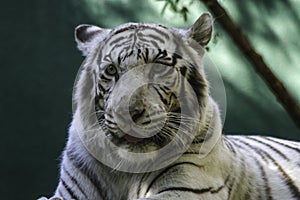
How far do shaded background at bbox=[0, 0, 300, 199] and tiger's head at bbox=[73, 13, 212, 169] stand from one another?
6.01ft

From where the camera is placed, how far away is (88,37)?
2.39 meters

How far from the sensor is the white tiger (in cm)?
203

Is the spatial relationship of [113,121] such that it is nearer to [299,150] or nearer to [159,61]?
[159,61]

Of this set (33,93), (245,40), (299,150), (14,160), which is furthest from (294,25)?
(245,40)

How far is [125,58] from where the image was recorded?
208 centimetres

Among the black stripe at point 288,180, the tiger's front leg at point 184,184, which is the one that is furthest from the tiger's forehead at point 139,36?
the black stripe at point 288,180

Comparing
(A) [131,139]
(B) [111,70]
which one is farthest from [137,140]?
(B) [111,70]

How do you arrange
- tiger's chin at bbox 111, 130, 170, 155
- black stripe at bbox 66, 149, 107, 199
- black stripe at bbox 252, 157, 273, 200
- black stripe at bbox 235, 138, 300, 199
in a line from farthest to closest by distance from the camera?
black stripe at bbox 235, 138, 300, 199 → black stripe at bbox 252, 157, 273, 200 → black stripe at bbox 66, 149, 107, 199 → tiger's chin at bbox 111, 130, 170, 155

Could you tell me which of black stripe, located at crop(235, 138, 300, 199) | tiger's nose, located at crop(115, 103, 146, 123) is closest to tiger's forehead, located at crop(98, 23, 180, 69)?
tiger's nose, located at crop(115, 103, 146, 123)

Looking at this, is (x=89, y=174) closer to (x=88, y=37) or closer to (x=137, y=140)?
(x=137, y=140)

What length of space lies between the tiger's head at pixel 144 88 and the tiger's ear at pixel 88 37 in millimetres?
43

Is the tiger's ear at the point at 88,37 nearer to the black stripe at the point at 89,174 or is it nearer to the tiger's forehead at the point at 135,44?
the tiger's forehead at the point at 135,44

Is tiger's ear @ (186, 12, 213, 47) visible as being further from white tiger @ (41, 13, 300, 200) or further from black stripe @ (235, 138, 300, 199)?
black stripe @ (235, 138, 300, 199)

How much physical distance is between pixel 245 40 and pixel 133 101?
1.19 metres
